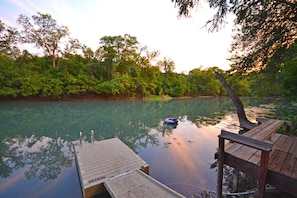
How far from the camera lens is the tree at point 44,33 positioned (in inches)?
797

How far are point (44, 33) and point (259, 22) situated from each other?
2540cm

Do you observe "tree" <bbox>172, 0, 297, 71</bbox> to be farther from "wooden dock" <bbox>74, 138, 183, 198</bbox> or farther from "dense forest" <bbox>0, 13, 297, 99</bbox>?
"dense forest" <bbox>0, 13, 297, 99</bbox>

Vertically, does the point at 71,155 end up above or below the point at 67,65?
below

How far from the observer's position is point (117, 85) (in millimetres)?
21984

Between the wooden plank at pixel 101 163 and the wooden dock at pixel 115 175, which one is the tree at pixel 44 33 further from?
the wooden dock at pixel 115 175

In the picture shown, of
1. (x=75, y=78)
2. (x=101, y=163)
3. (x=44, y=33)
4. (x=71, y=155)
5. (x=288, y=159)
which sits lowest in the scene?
(x=71, y=155)

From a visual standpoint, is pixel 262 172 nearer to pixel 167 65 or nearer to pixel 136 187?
pixel 136 187

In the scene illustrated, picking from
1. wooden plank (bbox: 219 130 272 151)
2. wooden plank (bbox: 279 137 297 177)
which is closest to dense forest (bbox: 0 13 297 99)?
wooden plank (bbox: 279 137 297 177)

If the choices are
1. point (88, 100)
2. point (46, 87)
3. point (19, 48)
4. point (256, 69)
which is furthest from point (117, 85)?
point (256, 69)

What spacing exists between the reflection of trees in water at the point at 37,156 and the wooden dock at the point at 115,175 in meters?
0.74

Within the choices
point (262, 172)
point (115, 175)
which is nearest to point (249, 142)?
point (262, 172)

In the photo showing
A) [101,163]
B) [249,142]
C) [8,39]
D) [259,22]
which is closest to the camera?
[249,142]

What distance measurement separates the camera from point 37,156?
198 inches

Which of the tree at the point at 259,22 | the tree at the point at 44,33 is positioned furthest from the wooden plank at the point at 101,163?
the tree at the point at 44,33
